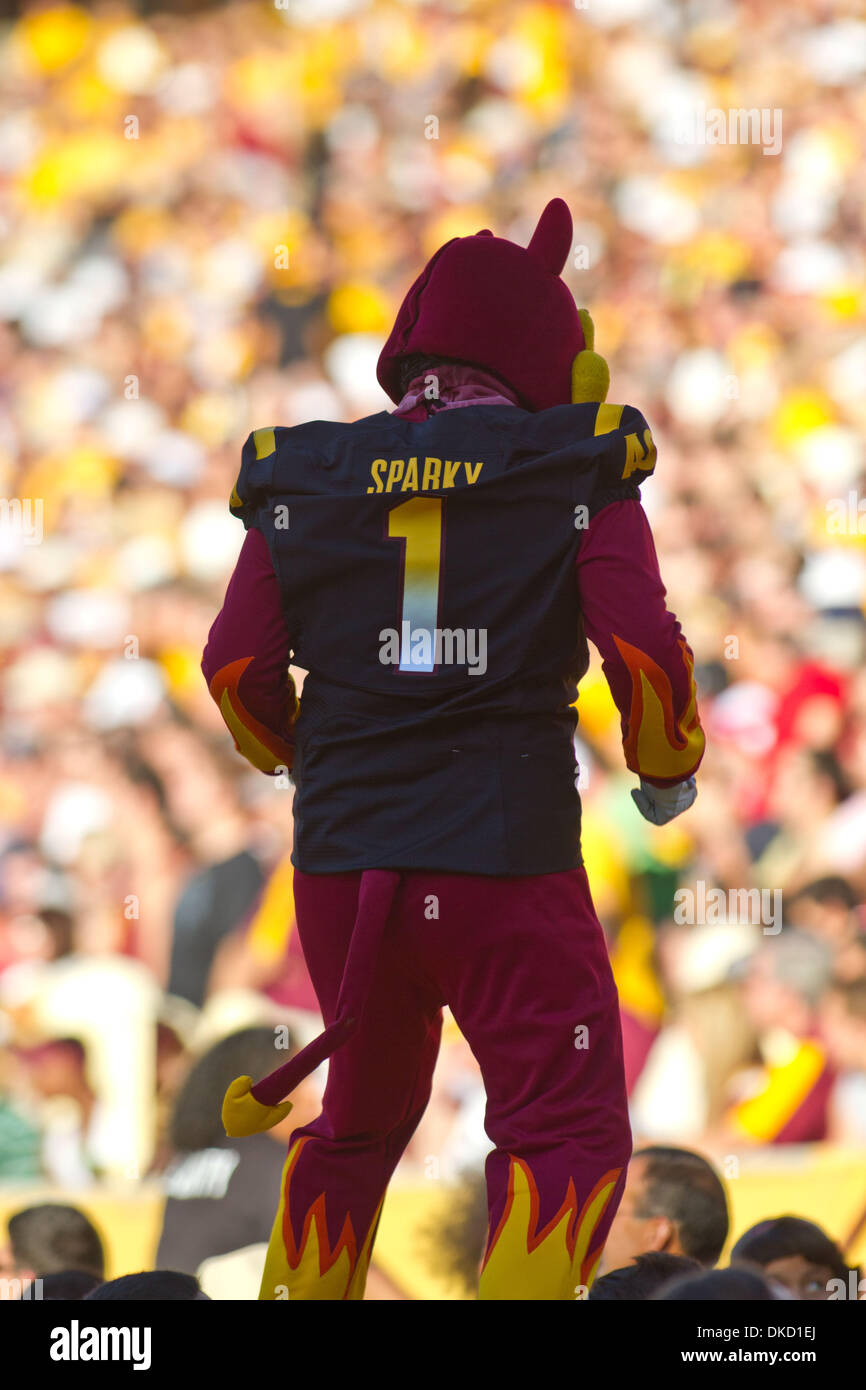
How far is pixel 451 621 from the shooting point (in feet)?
4.74

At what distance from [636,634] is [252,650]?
36cm

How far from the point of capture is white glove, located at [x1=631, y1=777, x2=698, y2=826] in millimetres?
1510

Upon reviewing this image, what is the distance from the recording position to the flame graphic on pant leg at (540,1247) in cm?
136

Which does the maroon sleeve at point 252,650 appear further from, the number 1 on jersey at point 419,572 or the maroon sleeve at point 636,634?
the maroon sleeve at point 636,634

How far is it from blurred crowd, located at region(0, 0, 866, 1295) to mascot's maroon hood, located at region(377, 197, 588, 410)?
1.15 metres

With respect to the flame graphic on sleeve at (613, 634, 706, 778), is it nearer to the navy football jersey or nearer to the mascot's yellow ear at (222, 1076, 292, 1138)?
the navy football jersey

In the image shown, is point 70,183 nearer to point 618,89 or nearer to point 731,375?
point 618,89
